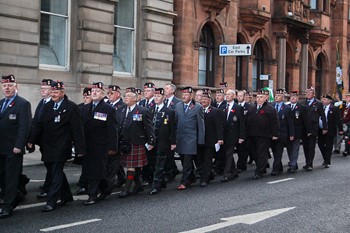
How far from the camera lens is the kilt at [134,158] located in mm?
10695

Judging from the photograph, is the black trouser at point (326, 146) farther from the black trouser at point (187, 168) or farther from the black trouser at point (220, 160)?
the black trouser at point (187, 168)

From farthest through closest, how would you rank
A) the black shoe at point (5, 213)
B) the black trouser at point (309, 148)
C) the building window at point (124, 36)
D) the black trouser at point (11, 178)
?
the building window at point (124, 36), the black trouser at point (309, 148), the black trouser at point (11, 178), the black shoe at point (5, 213)

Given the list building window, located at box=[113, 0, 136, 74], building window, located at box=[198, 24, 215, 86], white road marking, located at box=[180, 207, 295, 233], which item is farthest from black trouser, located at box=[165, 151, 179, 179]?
building window, located at box=[198, 24, 215, 86]

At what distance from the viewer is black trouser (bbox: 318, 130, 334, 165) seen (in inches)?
634

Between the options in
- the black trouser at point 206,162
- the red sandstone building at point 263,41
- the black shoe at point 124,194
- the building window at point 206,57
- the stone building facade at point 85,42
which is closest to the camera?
the black shoe at point 124,194

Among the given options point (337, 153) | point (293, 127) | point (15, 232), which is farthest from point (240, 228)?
point (337, 153)

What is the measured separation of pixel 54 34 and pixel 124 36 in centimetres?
367

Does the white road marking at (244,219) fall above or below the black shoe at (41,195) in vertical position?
below

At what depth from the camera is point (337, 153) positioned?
20.4 meters

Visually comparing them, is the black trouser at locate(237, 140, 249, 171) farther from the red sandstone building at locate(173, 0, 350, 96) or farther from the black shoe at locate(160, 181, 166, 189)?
the red sandstone building at locate(173, 0, 350, 96)

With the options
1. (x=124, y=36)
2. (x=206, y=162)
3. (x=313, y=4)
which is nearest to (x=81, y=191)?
(x=206, y=162)

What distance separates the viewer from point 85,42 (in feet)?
67.2

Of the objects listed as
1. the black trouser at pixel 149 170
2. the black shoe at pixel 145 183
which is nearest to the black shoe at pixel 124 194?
the black shoe at pixel 145 183

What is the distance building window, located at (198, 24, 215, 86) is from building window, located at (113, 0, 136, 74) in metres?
4.78
